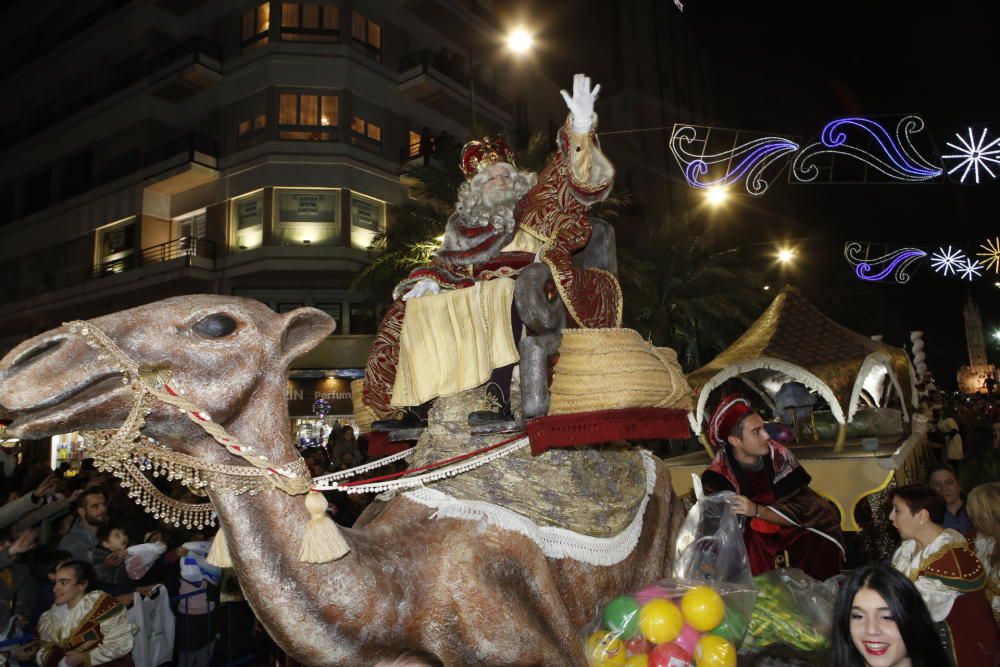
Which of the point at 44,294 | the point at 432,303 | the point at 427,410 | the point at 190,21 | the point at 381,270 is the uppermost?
the point at 190,21

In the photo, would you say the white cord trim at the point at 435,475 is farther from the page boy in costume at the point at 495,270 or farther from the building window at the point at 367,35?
the building window at the point at 367,35

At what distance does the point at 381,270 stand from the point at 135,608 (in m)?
12.9

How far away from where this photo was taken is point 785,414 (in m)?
16.0

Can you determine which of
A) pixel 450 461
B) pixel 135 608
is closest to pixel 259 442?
pixel 450 461

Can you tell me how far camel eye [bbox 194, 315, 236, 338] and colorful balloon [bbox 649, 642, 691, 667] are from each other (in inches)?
93.6

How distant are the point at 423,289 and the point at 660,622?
2.12 meters

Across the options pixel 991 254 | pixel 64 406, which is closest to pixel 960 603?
pixel 64 406

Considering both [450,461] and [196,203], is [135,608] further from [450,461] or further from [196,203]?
[196,203]

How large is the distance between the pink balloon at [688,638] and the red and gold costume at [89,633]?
4.57 meters

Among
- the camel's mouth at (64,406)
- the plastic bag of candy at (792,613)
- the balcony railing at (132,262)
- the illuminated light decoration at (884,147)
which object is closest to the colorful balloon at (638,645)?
the plastic bag of candy at (792,613)

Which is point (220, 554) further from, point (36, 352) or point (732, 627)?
point (732, 627)

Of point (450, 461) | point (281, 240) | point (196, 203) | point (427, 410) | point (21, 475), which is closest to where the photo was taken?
point (450, 461)

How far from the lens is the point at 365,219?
25453 millimetres

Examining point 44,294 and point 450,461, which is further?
point 44,294
